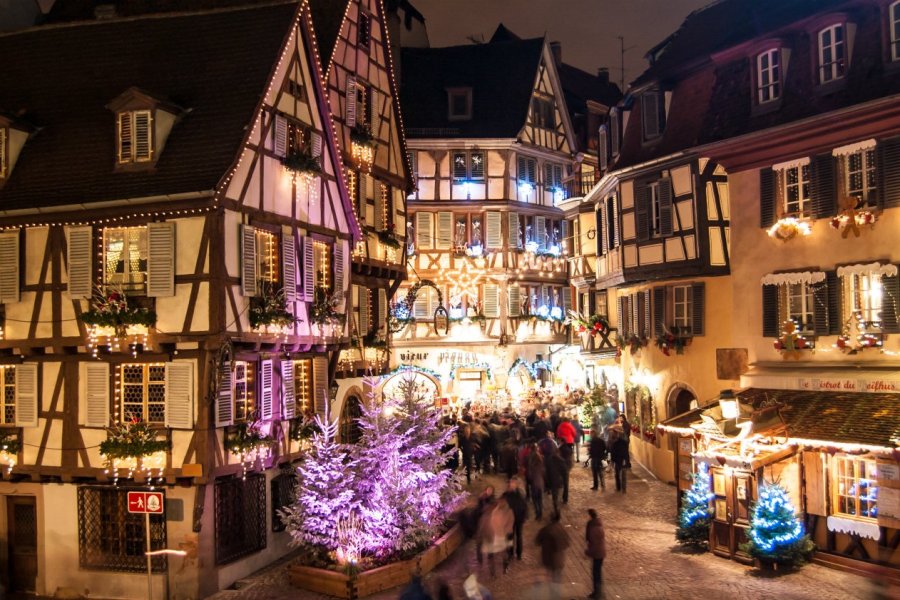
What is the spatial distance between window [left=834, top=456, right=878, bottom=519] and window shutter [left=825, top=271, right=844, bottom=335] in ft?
10.7

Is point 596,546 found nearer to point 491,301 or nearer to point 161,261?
point 161,261

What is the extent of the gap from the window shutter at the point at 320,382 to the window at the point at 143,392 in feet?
15.2

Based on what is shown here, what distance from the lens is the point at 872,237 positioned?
19578 mm

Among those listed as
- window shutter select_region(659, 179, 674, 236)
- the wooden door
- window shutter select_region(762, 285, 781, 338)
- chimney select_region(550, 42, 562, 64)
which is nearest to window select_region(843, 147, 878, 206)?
window shutter select_region(762, 285, 781, 338)

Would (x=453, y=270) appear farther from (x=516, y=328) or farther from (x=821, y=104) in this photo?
(x=821, y=104)

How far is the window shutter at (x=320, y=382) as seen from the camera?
2330 centimetres

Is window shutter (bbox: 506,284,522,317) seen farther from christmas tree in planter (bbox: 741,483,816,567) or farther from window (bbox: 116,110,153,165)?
christmas tree in planter (bbox: 741,483,816,567)

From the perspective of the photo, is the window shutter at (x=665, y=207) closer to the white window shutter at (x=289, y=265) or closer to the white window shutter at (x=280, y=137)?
the white window shutter at (x=289, y=265)

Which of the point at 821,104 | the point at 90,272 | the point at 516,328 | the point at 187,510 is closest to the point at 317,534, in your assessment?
the point at 187,510

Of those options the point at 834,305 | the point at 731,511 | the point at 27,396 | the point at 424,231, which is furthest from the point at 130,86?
the point at 424,231

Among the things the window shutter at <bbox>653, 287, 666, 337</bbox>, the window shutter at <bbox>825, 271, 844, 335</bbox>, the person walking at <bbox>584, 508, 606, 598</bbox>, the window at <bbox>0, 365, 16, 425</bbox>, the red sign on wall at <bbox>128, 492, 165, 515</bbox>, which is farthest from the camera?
the window shutter at <bbox>653, 287, 666, 337</bbox>

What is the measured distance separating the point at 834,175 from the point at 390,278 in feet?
48.9

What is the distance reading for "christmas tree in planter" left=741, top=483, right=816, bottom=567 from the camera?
17938 millimetres

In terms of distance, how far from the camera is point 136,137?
20203mm
